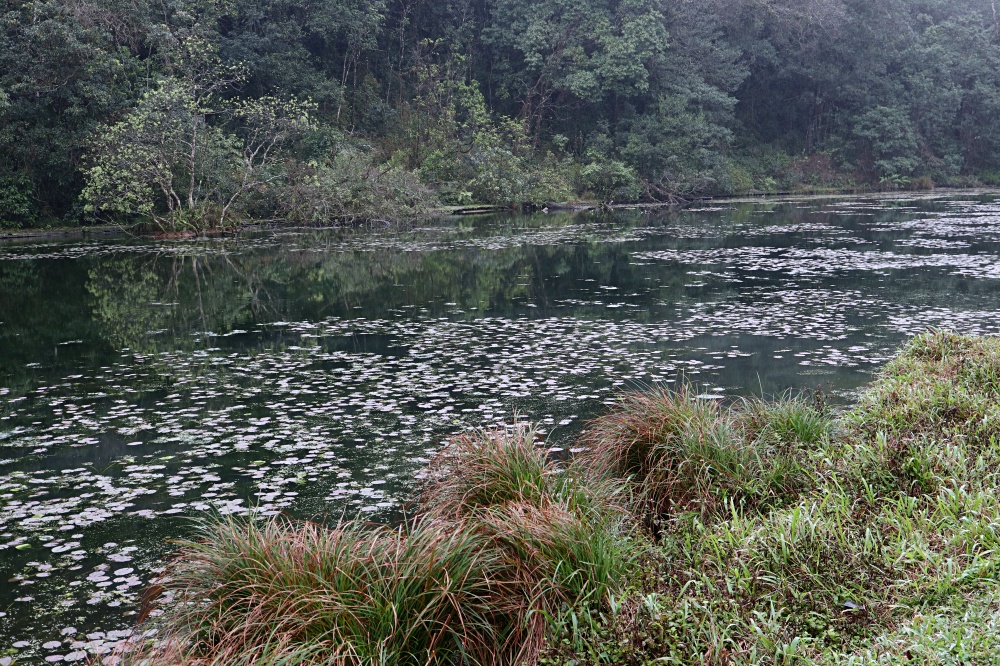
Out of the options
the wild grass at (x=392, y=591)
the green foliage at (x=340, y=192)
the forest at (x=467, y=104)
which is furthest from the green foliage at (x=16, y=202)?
the wild grass at (x=392, y=591)

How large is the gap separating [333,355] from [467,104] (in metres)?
39.4

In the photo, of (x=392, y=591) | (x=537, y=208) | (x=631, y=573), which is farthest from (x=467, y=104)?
(x=392, y=591)

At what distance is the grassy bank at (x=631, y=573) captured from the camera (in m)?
4.30

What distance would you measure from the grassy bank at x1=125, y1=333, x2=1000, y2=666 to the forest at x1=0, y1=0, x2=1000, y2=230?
30.3 metres

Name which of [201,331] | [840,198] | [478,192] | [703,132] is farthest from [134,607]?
[840,198]

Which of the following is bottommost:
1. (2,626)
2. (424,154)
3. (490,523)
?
(2,626)

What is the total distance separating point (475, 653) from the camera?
477 centimetres

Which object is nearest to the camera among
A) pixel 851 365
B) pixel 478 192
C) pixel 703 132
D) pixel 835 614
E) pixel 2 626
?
pixel 835 614

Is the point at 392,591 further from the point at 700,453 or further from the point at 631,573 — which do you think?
the point at 700,453

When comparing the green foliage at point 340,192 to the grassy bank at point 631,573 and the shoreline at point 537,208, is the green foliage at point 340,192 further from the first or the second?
the grassy bank at point 631,573

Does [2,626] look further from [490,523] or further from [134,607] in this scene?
[490,523]

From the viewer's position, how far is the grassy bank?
14.1 ft

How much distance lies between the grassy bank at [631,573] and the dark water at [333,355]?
4.21ft

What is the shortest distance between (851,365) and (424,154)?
3855 cm
